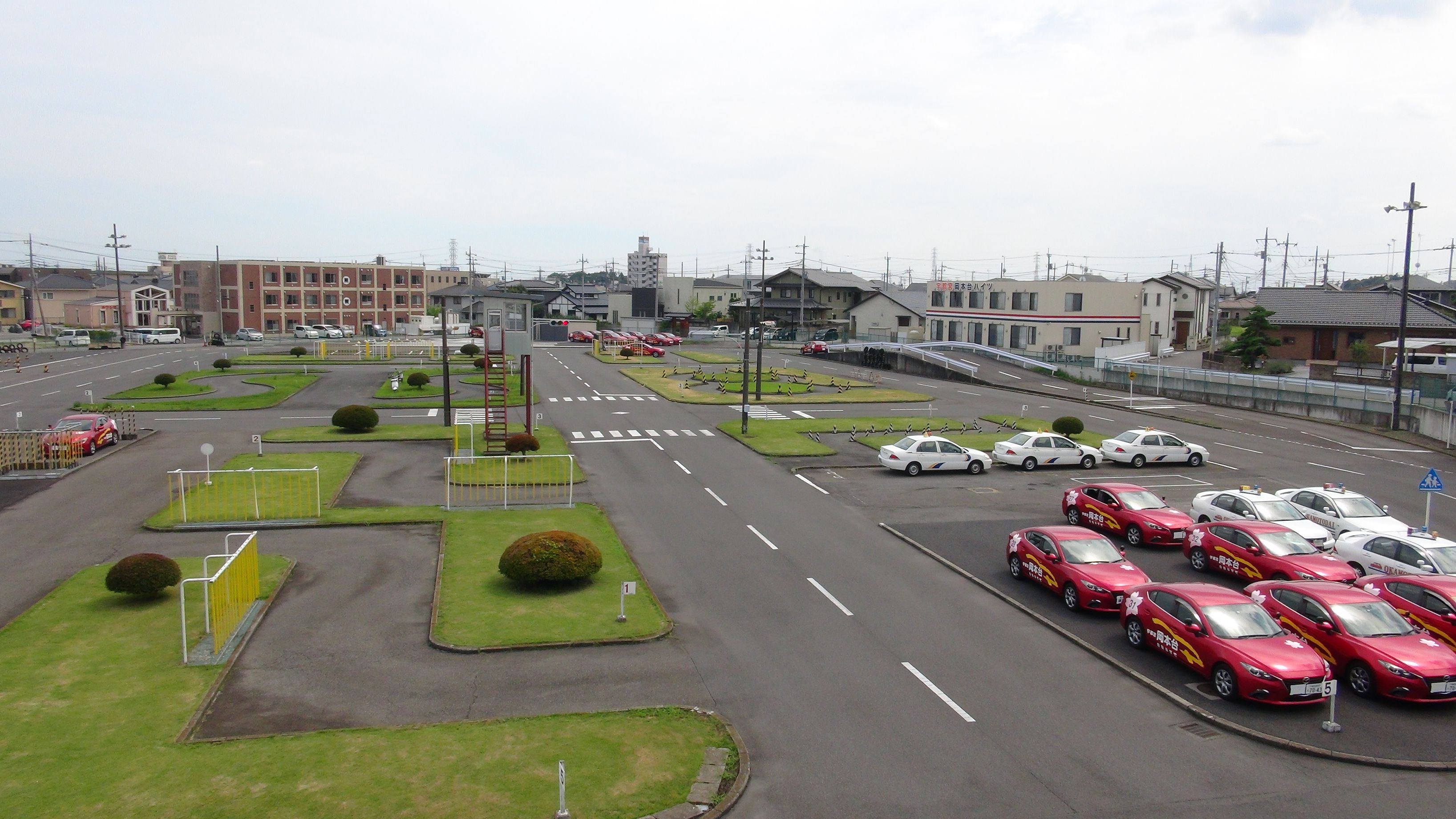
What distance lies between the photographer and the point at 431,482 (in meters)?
31.2

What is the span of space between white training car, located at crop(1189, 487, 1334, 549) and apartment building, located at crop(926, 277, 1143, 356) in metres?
55.5

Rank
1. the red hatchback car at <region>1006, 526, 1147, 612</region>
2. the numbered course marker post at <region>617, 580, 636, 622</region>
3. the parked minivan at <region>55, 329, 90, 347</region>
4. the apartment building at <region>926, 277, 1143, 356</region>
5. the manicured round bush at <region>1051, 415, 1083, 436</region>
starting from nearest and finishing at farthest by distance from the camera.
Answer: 1. the numbered course marker post at <region>617, 580, 636, 622</region>
2. the red hatchback car at <region>1006, 526, 1147, 612</region>
3. the manicured round bush at <region>1051, 415, 1083, 436</region>
4. the apartment building at <region>926, 277, 1143, 356</region>
5. the parked minivan at <region>55, 329, 90, 347</region>

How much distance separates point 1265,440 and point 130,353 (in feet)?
293

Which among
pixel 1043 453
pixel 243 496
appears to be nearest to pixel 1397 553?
pixel 1043 453

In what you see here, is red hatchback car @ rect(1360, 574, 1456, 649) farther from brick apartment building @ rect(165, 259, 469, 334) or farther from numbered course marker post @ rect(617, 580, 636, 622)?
brick apartment building @ rect(165, 259, 469, 334)

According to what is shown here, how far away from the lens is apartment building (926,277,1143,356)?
79.4 metres

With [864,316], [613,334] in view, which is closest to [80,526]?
[613,334]

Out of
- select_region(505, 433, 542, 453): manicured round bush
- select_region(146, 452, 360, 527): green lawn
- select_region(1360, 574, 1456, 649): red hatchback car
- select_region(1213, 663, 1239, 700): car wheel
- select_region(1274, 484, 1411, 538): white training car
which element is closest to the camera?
select_region(1213, 663, 1239, 700): car wheel

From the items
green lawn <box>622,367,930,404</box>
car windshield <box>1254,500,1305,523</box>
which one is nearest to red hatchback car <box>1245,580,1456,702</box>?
car windshield <box>1254,500,1305,523</box>

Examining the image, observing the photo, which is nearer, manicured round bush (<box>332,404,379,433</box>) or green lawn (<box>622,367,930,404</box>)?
manicured round bush (<box>332,404,379,433</box>)

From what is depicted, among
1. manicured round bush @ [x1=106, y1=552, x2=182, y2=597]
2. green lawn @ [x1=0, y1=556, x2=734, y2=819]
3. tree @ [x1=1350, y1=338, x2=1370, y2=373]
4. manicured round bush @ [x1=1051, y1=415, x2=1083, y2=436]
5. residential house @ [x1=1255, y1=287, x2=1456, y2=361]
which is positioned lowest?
green lawn @ [x1=0, y1=556, x2=734, y2=819]

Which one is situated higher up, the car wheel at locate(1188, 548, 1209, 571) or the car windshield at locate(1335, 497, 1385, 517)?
the car windshield at locate(1335, 497, 1385, 517)

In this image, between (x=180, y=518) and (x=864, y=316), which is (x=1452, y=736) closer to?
(x=180, y=518)

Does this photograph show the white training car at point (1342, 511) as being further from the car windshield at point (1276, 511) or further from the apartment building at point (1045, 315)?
the apartment building at point (1045, 315)
